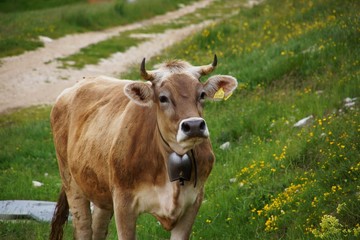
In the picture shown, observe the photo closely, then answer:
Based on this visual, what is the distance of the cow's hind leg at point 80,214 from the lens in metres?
8.73

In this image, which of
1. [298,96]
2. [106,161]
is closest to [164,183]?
[106,161]

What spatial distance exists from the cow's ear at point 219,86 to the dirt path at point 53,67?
12146 mm

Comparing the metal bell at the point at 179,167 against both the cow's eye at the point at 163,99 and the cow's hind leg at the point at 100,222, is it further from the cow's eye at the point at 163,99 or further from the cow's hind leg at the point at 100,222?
the cow's hind leg at the point at 100,222

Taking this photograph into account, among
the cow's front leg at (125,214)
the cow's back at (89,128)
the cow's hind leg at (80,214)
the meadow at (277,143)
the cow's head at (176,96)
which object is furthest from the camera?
the cow's hind leg at (80,214)

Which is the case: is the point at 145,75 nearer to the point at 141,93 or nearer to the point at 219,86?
the point at 141,93

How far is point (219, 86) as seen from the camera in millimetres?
7246

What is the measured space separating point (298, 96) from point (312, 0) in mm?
7937

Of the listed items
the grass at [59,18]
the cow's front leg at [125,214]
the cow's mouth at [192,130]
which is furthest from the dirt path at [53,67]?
the cow's mouth at [192,130]

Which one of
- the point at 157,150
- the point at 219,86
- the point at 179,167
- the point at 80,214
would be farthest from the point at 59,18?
the point at 179,167

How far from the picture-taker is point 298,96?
1252 cm

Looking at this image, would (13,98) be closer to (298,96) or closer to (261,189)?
(298,96)

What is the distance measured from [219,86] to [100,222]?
2.70m

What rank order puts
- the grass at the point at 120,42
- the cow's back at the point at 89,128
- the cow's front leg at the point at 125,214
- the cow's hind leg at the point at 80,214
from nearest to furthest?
the cow's front leg at the point at 125,214
the cow's back at the point at 89,128
the cow's hind leg at the point at 80,214
the grass at the point at 120,42

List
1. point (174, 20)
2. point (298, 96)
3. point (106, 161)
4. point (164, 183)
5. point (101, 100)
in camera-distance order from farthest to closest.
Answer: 1. point (174, 20)
2. point (298, 96)
3. point (101, 100)
4. point (106, 161)
5. point (164, 183)
